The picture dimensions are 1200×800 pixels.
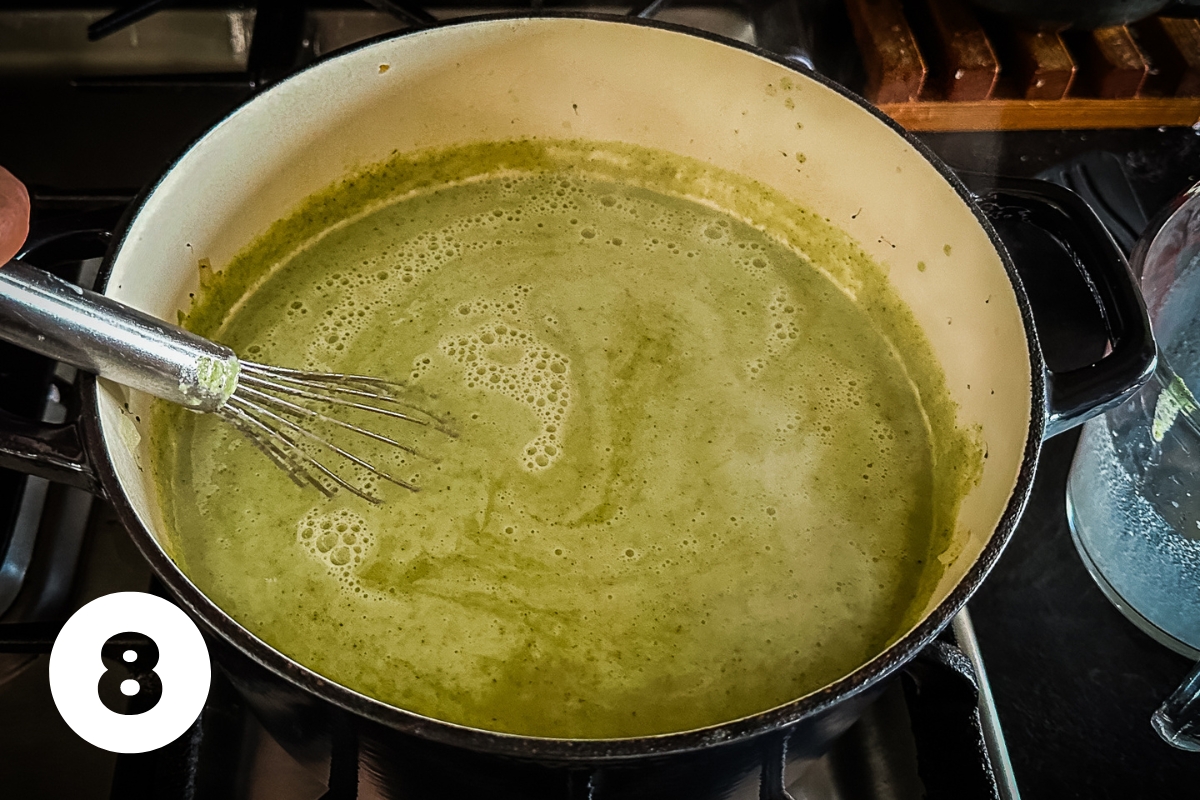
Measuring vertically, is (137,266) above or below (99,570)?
above

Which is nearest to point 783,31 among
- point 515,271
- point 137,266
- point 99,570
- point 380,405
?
point 515,271

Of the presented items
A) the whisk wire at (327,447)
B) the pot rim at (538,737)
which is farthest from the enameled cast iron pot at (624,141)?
the whisk wire at (327,447)

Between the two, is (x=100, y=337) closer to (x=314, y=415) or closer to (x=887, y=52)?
(x=314, y=415)

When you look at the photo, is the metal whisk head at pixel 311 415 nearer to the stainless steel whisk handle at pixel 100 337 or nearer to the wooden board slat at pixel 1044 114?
the stainless steel whisk handle at pixel 100 337

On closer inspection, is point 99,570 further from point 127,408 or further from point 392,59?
point 392,59

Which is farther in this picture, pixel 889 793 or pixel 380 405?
pixel 380 405

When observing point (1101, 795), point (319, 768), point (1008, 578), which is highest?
point (319, 768)

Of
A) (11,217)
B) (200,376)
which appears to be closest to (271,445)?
(200,376)
